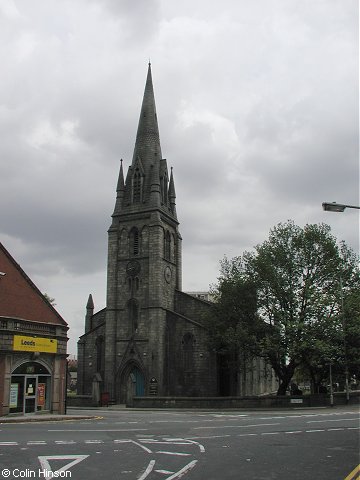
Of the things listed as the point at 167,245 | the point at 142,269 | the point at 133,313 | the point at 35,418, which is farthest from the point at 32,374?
the point at 167,245

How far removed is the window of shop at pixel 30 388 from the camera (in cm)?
2659

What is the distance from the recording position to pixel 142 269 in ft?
172

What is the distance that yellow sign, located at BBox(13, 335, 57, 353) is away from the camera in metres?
26.7

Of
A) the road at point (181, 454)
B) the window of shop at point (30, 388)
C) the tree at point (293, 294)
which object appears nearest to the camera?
the road at point (181, 454)

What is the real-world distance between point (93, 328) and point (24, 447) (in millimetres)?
42770

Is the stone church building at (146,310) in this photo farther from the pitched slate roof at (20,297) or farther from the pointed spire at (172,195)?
the pitched slate roof at (20,297)

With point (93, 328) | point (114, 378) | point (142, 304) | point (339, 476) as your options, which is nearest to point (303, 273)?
point (142, 304)

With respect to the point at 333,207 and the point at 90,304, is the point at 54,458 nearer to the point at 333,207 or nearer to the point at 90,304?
the point at 333,207

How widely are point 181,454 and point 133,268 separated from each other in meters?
39.8

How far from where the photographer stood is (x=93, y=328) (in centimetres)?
5641

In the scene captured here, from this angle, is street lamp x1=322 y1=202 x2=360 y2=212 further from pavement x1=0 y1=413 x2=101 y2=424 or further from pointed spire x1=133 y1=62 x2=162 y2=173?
pointed spire x1=133 y1=62 x2=162 y2=173

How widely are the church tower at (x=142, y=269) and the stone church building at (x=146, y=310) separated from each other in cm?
9

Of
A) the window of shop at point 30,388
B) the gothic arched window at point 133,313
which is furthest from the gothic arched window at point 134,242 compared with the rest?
the window of shop at point 30,388

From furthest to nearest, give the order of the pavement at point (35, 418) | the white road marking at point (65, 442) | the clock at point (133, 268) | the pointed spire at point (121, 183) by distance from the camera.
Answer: the pointed spire at point (121, 183), the clock at point (133, 268), the pavement at point (35, 418), the white road marking at point (65, 442)
